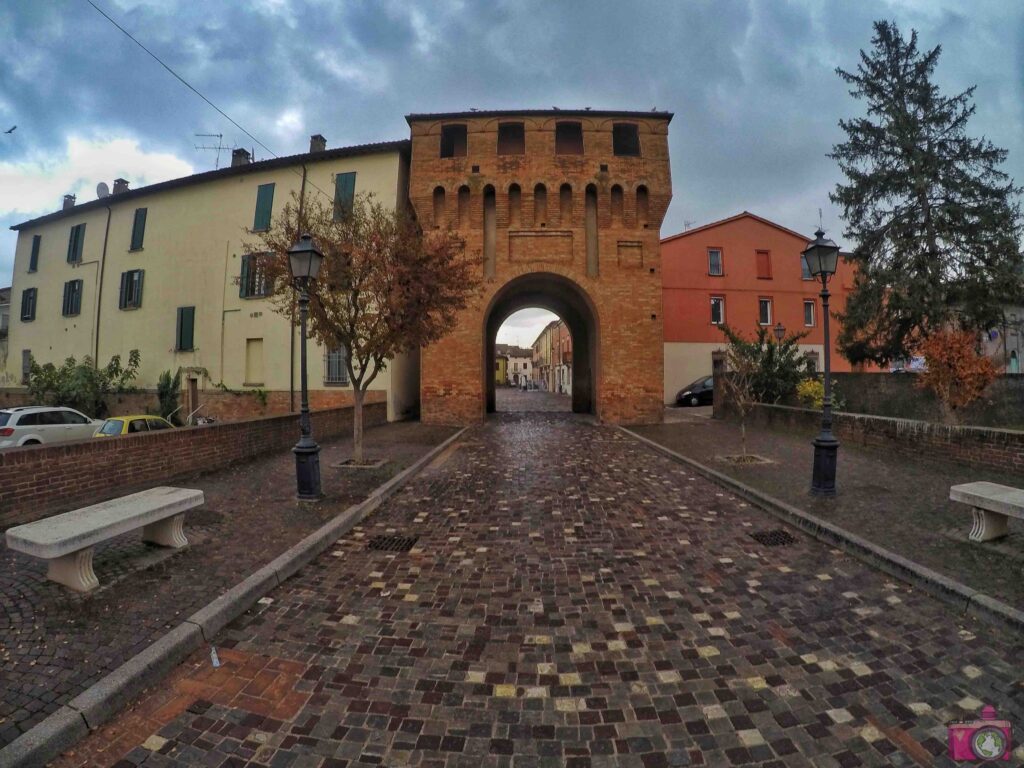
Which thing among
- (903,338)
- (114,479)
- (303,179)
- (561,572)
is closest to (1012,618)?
(561,572)

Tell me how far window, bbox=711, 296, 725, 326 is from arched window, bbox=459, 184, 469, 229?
17153mm

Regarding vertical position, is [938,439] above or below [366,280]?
below

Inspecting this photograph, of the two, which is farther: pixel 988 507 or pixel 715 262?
pixel 715 262

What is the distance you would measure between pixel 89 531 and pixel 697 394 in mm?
26190

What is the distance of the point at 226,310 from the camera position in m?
20.6

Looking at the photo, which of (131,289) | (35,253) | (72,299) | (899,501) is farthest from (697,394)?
(35,253)

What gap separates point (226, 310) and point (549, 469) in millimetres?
18986

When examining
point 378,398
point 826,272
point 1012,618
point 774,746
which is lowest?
point 774,746

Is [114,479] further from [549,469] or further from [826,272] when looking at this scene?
[826,272]

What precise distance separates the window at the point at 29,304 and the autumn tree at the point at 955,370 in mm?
41873

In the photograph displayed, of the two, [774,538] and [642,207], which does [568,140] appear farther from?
[774,538]

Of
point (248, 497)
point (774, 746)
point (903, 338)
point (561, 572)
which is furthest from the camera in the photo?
point (903, 338)

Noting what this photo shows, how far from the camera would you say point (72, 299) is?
2461cm
